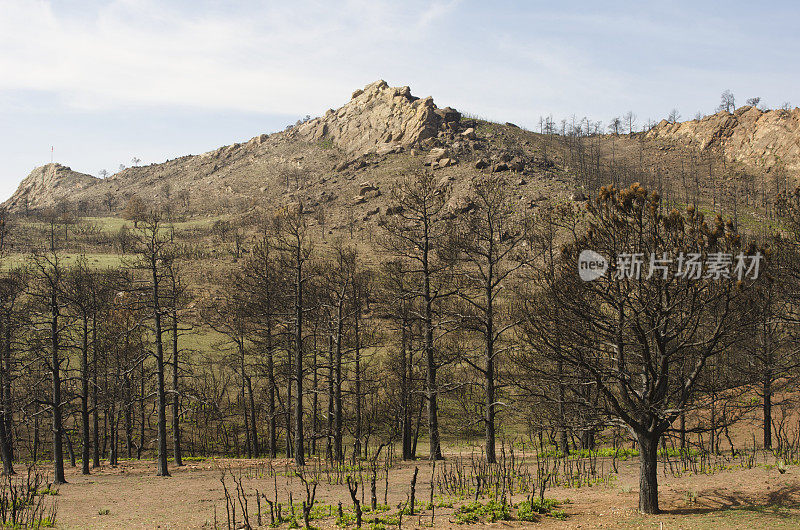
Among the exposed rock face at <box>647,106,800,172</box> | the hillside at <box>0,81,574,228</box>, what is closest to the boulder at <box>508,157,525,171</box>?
the hillside at <box>0,81,574,228</box>

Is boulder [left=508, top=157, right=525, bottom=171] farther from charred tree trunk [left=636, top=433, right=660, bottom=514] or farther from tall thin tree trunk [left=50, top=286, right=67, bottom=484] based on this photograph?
charred tree trunk [left=636, top=433, right=660, bottom=514]

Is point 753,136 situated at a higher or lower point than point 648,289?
higher

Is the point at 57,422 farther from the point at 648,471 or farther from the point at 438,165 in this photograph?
the point at 438,165

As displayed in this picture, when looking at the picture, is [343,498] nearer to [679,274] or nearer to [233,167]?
[679,274]

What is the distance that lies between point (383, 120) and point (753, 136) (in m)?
117

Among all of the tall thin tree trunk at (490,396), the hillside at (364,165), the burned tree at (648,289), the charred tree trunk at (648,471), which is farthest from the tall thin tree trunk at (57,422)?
the hillside at (364,165)

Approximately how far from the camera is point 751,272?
1136 centimetres

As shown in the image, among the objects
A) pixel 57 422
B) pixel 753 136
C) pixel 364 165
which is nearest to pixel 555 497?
pixel 57 422

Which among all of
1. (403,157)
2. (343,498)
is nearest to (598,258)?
(343,498)

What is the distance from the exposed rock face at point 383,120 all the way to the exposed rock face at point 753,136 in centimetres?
8824

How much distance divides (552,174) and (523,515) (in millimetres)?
108000

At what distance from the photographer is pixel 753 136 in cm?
16538

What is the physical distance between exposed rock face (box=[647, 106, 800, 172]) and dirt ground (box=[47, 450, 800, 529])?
163 meters

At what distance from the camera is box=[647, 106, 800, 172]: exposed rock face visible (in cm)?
15212
